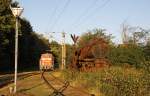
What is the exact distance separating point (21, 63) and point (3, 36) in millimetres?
25333

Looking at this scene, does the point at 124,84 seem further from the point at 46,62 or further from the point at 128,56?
the point at 46,62

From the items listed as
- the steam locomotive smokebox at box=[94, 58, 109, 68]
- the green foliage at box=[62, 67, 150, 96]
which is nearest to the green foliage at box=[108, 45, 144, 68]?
the green foliage at box=[62, 67, 150, 96]

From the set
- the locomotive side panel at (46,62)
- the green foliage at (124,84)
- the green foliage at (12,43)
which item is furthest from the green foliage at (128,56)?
the green foliage at (12,43)

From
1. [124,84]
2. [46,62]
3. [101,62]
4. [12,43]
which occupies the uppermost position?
[12,43]

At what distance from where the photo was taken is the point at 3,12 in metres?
76.9

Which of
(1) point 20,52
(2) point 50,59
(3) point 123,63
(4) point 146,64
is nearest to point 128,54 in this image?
(3) point 123,63

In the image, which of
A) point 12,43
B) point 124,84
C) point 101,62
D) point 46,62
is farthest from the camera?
point 12,43

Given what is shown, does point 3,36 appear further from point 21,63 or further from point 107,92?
point 107,92

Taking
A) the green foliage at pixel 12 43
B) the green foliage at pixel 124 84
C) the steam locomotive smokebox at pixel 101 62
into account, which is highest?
the green foliage at pixel 12 43

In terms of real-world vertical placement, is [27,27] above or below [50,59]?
above

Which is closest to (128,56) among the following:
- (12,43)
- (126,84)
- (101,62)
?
(126,84)

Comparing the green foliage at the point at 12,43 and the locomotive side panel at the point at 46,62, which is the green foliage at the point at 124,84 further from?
the green foliage at the point at 12,43

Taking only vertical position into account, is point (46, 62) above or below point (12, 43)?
below

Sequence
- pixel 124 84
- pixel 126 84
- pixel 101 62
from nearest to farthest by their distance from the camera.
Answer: pixel 126 84 → pixel 124 84 → pixel 101 62
